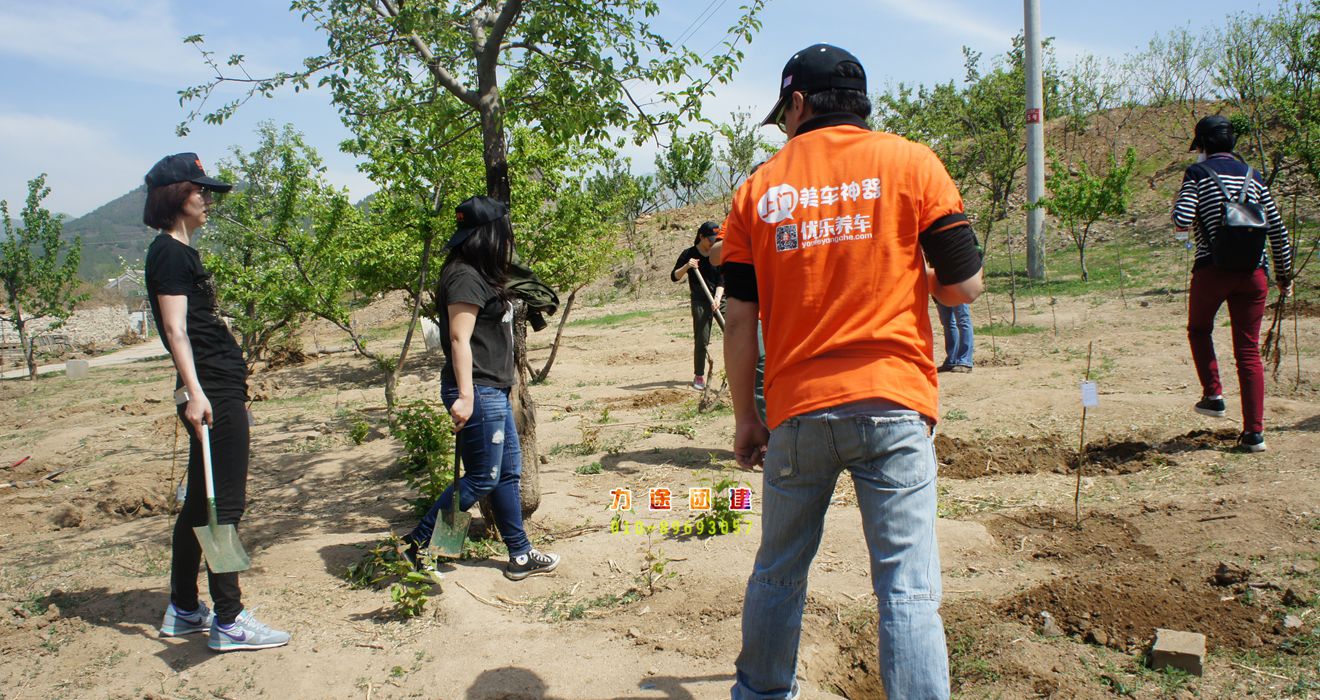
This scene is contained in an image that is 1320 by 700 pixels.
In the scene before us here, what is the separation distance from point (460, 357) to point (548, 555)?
3.60 ft

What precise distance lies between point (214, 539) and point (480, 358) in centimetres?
123

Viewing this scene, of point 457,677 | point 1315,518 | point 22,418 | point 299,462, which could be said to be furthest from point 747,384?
point 22,418

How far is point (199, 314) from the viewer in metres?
3.18

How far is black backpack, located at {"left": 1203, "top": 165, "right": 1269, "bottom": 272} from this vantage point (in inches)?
185

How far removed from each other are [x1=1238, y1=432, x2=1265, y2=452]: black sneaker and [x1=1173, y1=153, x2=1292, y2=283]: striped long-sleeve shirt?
96 centimetres

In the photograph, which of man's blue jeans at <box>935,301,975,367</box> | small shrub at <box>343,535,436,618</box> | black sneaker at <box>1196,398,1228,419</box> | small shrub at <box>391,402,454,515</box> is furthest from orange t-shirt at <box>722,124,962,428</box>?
man's blue jeans at <box>935,301,975,367</box>

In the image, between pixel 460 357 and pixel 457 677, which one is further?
pixel 460 357

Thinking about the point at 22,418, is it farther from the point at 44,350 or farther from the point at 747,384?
the point at 44,350

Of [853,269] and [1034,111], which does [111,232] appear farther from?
[853,269]

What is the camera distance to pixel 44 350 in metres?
25.1

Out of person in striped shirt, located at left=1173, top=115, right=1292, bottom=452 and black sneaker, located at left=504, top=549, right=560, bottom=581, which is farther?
person in striped shirt, located at left=1173, top=115, right=1292, bottom=452

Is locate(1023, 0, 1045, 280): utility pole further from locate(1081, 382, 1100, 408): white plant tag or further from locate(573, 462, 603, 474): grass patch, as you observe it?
locate(1081, 382, 1100, 408): white plant tag

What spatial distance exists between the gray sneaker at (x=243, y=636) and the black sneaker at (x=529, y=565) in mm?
1000

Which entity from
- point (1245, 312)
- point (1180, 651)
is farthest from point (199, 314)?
point (1245, 312)
